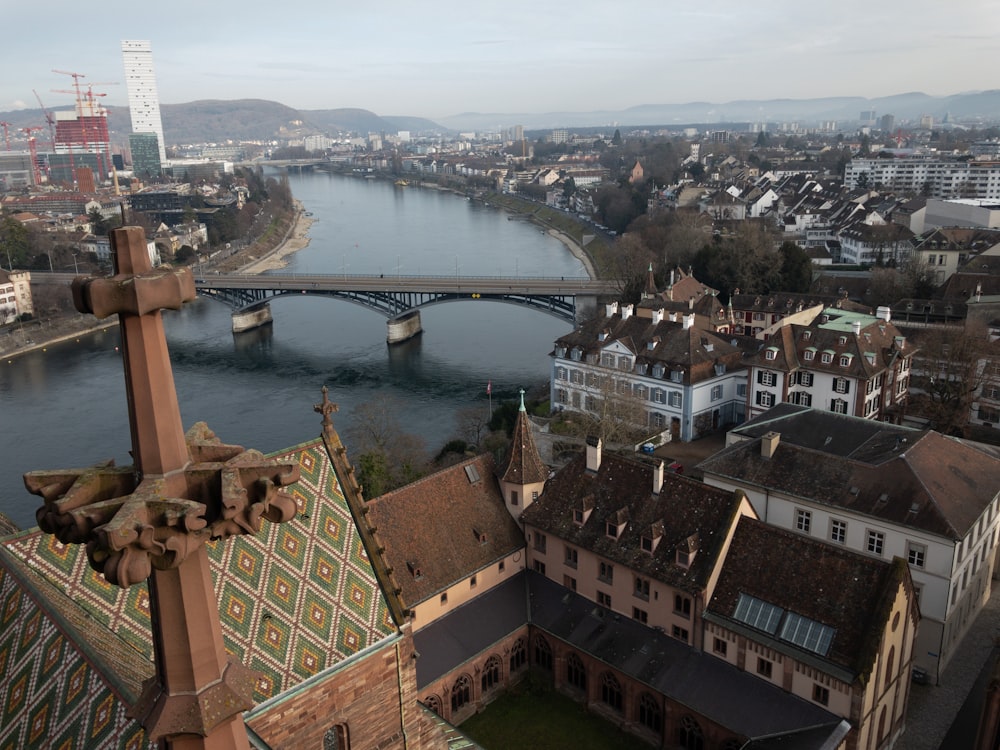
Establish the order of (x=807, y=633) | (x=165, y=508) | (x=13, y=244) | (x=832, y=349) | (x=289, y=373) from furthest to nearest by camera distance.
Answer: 1. (x=13, y=244)
2. (x=289, y=373)
3. (x=832, y=349)
4. (x=807, y=633)
5. (x=165, y=508)

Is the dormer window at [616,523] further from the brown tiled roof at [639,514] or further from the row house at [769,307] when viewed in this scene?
the row house at [769,307]

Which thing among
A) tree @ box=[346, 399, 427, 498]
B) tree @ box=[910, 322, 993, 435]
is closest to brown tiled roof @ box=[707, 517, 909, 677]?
tree @ box=[346, 399, 427, 498]

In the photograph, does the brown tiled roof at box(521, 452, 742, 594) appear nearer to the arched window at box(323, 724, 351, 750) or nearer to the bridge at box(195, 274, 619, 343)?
the arched window at box(323, 724, 351, 750)

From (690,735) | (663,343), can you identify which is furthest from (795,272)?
(690,735)

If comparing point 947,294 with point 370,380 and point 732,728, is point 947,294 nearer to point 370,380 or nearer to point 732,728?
point 370,380

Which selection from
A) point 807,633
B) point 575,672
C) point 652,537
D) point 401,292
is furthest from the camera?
point 401,292

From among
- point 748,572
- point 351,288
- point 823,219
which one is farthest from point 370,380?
point 823,219

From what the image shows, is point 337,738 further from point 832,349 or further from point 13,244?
point 13,244

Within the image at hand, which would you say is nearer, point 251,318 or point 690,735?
point 690,735
